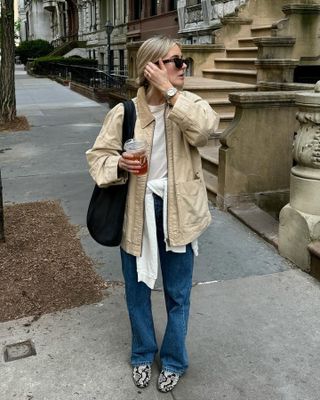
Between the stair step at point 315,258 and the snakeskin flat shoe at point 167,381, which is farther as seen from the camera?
the stair step at point 315,258

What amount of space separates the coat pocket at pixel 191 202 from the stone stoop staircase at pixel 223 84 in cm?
351

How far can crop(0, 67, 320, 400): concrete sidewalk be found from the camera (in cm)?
286

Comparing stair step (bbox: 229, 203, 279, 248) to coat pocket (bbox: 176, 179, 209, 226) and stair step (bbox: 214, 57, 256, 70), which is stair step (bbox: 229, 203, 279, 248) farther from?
stair step (bbox: 214, 57, 256, 70)

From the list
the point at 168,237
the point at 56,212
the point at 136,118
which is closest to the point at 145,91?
the point at 136,118

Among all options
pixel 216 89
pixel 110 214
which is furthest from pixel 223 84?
pixel 110 214

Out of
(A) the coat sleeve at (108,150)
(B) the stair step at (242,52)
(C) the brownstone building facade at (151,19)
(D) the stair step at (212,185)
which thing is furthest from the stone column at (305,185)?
(C) the brownstone building facade at (151,19)

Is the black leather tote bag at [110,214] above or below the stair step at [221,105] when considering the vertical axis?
below

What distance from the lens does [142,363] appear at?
294 centimetres

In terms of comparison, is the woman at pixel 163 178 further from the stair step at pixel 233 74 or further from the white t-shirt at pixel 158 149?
the stair step at pixel 233 74

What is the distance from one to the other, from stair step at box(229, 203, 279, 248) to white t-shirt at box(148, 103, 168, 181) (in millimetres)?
2506

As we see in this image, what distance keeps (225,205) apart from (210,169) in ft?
3.91

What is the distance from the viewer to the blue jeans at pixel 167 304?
272 centimetres

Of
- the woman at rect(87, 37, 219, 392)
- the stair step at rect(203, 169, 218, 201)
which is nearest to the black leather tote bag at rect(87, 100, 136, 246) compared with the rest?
the woman at rect(87, 37, 219, 392)

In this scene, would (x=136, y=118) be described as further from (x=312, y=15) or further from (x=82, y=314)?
(x=312, y=15)
